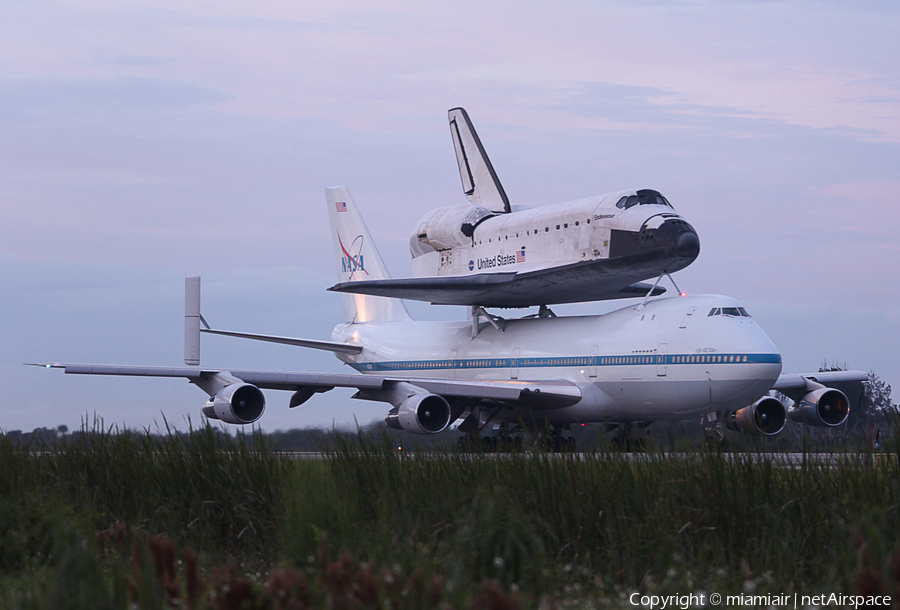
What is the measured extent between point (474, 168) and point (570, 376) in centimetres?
952

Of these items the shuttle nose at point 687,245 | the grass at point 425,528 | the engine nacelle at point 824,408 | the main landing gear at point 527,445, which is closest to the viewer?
the grass at point 425,528

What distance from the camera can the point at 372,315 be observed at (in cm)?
3662

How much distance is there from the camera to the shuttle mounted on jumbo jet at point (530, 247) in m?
24.0

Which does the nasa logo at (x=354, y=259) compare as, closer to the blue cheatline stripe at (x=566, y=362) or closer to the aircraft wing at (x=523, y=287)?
the blue cheatline stripe at (x=566, y=362)

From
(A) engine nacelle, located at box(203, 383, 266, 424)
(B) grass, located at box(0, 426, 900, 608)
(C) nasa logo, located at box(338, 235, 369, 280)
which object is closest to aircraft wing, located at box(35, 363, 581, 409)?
(A) engine nacelle, located at box(203, 383, 266, 424)

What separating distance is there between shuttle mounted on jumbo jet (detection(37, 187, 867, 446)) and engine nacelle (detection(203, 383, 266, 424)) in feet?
0.09

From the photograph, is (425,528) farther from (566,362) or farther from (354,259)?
(354,259)

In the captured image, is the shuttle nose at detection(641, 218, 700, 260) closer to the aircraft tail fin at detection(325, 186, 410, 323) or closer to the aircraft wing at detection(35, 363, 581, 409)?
the aircraft wing at detection(35, 363, 581, 409)

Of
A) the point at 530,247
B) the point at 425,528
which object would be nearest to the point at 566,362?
the point at 530,247

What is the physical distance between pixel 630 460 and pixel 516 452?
1329 millimetres

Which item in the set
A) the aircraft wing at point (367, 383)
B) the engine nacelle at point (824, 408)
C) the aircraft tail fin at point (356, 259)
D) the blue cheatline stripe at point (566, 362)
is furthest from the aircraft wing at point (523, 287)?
the engine nacelle at point (824, 408)

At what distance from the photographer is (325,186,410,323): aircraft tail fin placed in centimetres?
3628

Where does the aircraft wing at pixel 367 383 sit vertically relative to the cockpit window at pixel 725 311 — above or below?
below

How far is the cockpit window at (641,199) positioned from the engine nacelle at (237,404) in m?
10.6
